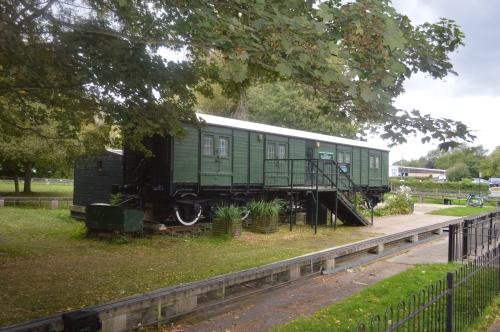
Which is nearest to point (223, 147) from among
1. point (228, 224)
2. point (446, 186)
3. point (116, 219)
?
point (228, 224)

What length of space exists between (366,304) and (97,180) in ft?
48.1

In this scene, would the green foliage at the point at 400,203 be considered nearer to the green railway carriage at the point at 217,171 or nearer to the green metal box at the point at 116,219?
the green railway carriage at the point at 217,171

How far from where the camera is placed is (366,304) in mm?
6348

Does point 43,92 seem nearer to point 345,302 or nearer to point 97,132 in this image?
point 97,132

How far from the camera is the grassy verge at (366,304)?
5461mm

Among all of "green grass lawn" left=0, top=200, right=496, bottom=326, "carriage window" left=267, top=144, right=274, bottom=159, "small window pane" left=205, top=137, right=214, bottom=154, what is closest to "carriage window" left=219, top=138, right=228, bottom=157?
"small window pane" left=205, top=137, right=214, bottom=154

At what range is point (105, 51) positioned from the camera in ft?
23.8

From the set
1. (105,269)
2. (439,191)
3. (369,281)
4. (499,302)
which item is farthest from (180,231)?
(439,191)

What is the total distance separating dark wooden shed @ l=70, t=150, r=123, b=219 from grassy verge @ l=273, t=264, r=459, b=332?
39.8 feet

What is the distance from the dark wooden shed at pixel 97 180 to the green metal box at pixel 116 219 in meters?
5.21

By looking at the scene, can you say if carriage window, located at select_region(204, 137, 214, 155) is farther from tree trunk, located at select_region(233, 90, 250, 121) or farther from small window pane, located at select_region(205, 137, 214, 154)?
tree trunk, located at select_region(233, 90, 250, 121)

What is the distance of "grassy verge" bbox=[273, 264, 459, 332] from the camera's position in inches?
215

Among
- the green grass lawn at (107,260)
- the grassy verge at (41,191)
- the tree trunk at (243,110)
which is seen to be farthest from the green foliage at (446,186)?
the green grass lawn at (107,260)

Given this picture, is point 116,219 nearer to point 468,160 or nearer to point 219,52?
point 219,52
